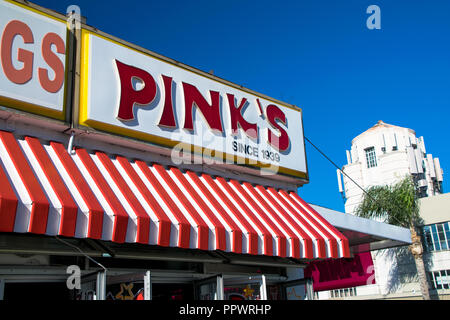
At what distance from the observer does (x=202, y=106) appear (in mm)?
9773

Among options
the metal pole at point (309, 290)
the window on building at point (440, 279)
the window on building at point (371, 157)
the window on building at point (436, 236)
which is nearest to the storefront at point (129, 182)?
the metal pole at point (309, 290)

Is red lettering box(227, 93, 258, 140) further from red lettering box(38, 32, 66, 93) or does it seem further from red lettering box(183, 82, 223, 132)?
red lettering box(38, 32, 66, 93)

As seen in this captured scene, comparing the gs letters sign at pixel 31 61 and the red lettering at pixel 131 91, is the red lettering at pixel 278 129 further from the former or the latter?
the gs letters sign at pixel 31 61

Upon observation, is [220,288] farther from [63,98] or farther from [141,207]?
[63,98]

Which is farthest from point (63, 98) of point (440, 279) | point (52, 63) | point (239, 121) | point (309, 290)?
point (440, 279)

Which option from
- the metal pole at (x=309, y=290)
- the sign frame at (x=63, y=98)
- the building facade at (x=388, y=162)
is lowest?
the metal pole at (x=309, y=290)

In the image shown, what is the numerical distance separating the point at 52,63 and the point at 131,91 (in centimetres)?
146

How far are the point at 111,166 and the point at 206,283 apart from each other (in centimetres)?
294

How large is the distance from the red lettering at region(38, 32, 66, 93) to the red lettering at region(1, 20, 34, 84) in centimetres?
21

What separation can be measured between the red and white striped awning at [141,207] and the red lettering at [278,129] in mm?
1457

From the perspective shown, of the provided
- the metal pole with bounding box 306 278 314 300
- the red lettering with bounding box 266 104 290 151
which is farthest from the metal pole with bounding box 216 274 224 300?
the red lettering with bounding box 266 104 290 151

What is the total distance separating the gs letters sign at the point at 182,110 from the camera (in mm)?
8133

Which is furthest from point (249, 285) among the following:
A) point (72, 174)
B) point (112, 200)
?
point (72, 174)
